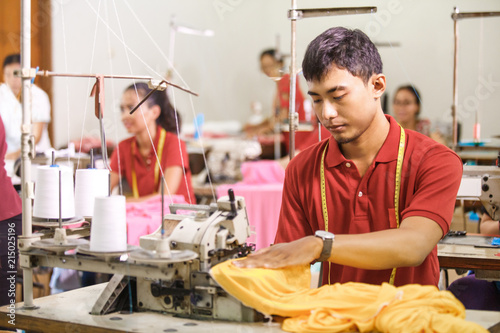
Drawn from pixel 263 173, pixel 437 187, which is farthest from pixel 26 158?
pixel 263 173

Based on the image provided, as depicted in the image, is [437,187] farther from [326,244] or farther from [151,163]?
[151,163]

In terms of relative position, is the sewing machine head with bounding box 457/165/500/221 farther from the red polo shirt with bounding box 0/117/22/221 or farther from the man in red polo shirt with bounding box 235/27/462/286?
the red polo shirt with bounding box 0/117/22/221

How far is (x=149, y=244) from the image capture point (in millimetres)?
1748

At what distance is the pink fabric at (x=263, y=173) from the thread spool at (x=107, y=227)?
326cm

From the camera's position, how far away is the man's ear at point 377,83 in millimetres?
1974

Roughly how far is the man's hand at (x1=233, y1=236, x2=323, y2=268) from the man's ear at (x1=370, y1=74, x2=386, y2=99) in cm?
55

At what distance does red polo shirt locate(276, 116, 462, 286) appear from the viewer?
6.17ft

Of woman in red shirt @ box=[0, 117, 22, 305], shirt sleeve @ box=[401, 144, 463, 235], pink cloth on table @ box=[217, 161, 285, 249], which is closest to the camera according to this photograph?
shirt sleeve @ box=[401, 144, 463, 235]

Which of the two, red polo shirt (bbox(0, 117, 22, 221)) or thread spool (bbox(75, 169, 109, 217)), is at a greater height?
thread spool (bbox(75, 169, 109, 217))

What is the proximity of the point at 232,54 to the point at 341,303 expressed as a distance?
25.1 feet

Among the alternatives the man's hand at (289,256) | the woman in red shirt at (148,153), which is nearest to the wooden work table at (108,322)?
the man's hand at (289,256)

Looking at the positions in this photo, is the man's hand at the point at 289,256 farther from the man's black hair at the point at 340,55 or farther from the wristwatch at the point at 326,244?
the man's black hair at the point at 340,55

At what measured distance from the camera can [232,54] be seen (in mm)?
8977

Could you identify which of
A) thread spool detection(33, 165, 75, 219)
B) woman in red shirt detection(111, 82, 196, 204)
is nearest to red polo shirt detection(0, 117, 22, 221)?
thread spool detection(33, 165, 75, 219)
